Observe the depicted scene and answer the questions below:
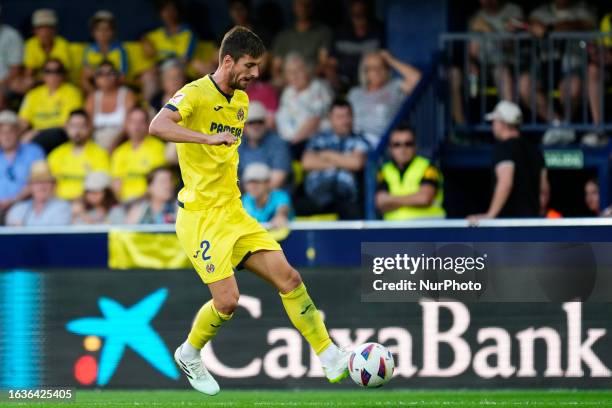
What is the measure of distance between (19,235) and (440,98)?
14.9 ft

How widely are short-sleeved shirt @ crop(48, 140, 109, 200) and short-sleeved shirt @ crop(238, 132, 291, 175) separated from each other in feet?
5.24

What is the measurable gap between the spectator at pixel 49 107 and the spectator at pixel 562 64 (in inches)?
190

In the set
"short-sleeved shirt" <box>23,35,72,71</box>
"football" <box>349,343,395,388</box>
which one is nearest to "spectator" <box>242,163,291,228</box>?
"short-sleeved shirt" <box>23,35,72,71</box>

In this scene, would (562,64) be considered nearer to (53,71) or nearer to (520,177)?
(520,177)

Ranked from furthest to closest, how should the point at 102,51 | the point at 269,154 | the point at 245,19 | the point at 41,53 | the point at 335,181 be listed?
the point at 41,53
the point at 245,19
the point at 102,51
the point at 269,154
the point at 335,181

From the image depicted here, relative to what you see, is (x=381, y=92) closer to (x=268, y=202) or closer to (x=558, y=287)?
(x=268, y=202)

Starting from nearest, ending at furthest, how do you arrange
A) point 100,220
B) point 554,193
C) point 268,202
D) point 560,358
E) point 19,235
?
point 560,358 < point 19,235 < point 268,202 < point 100,220 < point 554,193

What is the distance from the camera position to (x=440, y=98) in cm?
1456

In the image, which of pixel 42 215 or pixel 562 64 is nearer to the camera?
pixel 562 64

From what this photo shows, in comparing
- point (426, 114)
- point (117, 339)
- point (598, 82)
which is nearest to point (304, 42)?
point (426, 114)

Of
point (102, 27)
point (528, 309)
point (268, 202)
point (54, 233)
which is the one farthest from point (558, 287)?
point (102, 27)

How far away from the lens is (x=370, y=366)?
9211 mm

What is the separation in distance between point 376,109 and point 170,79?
7.37 feet

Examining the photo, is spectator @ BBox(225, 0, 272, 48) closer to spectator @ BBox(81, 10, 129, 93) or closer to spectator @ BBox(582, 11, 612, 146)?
spectator @ BBox(81, 10, 129, 93)
